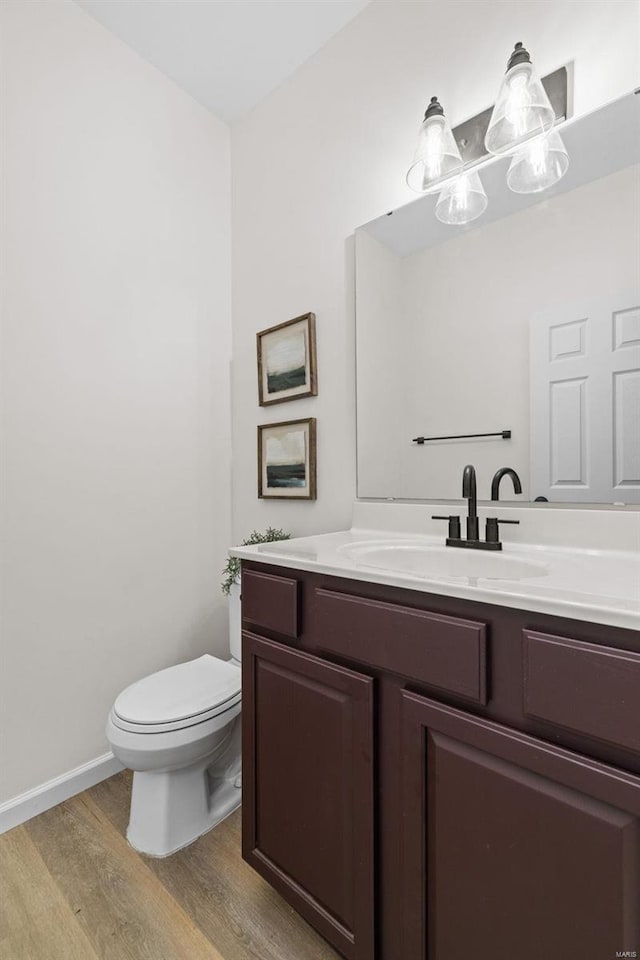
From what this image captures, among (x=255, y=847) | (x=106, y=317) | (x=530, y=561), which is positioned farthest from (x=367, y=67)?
(x=255, y=847)

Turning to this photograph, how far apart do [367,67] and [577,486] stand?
1.63 meters

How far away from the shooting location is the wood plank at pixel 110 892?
110 cm

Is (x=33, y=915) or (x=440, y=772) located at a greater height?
(x=440, y=772)

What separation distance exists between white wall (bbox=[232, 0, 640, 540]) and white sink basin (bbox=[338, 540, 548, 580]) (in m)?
0.41

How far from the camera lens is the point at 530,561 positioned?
1.10m

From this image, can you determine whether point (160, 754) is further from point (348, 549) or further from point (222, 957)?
point (348, 549)

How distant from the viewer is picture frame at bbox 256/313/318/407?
1.81 meters

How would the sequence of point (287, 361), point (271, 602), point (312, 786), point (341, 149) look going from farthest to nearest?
point (287, 361), point (341, 149), point (271, 602), point (312, 786)

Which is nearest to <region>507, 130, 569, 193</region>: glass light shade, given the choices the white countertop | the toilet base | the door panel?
the door panel

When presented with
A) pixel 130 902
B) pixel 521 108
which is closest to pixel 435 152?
pixel 521 108

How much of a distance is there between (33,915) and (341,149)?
2.54 m

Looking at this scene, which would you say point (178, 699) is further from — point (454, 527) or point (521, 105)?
point (521, 105)

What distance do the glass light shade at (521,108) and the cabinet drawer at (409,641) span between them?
123 cm

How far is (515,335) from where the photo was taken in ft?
4.25
